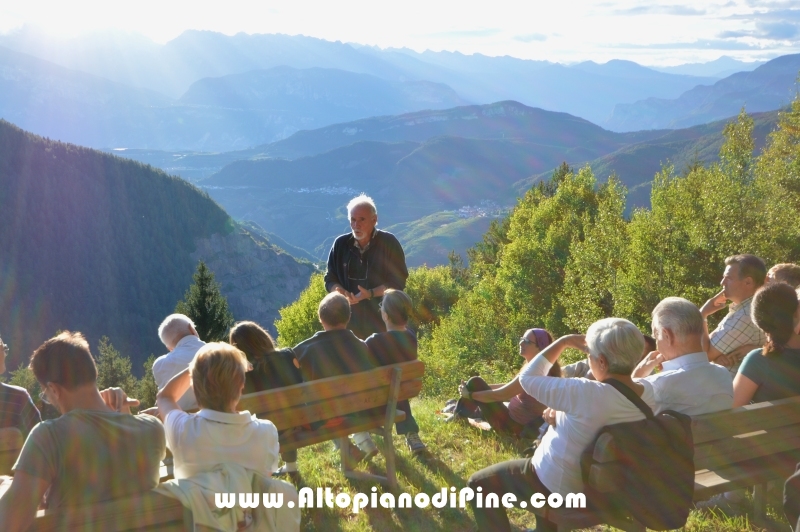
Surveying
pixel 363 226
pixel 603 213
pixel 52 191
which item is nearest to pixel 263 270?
pixel 52 191

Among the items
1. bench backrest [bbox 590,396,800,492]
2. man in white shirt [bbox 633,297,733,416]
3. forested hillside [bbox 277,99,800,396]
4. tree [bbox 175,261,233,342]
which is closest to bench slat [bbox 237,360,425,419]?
man in white shirt [bbox 633,297,733,416]

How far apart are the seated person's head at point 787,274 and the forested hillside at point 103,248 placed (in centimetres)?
14306

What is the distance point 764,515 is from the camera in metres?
4.33

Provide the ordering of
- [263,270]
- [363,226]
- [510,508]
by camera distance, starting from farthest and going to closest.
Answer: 1. [263,270]
2. [363,226]
3. [510,508]

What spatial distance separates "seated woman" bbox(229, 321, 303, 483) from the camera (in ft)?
15.8

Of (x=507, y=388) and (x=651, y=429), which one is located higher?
(x=651, y=429)

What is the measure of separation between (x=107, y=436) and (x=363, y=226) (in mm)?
4397

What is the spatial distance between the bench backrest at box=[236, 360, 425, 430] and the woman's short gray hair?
2.10 meters

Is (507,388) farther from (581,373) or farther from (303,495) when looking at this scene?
(303,495)

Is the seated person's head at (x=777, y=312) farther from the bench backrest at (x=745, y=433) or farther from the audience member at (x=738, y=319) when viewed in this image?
the audience member at (x=738, y=319)

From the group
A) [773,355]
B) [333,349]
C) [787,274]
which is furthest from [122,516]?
Result: [787,274]

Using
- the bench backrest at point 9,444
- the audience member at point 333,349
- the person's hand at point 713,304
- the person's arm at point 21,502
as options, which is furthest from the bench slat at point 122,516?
the person's hand at point 713,304

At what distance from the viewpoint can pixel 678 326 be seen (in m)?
3.83

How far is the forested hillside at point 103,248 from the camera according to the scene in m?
143
